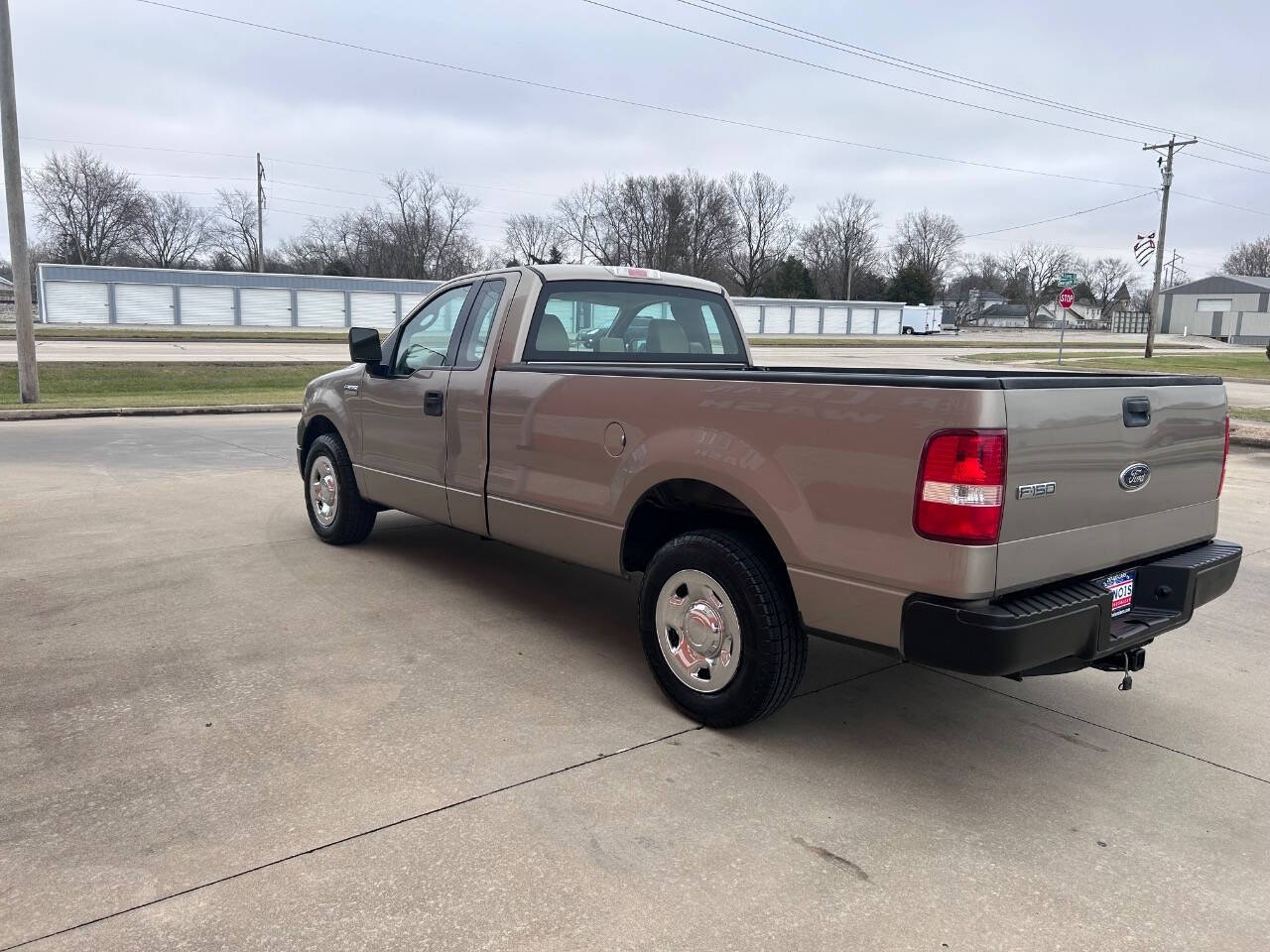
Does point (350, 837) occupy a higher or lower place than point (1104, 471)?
lower

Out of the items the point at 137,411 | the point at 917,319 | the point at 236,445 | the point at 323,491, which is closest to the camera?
the point at 323,491

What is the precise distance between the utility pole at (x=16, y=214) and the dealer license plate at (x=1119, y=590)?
16734mm

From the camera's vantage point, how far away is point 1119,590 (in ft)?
11.6

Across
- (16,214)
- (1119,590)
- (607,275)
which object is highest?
(16,214)

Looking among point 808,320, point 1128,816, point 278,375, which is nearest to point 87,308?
point 278,375

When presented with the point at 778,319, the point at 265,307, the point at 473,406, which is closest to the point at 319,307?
the point at 265,307

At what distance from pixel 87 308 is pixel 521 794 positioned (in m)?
58.1

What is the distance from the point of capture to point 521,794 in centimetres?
329

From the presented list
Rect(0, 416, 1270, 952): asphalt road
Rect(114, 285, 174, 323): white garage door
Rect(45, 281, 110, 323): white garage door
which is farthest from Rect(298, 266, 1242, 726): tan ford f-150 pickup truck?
Rect(45, 281, 110, 323): white garage door

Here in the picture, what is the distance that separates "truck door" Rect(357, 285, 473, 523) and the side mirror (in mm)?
73

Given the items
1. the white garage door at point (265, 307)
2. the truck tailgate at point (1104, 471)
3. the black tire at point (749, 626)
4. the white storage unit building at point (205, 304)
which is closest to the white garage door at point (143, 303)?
the white storage unit building at point (205, 304)

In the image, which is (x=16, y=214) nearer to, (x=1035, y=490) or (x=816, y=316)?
(x=1035, y=490)

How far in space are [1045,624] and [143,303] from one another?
5844 centimetres

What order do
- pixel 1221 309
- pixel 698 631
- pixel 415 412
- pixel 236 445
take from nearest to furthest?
1. pixel 698 631
2. pixel 415 412
3. pixel 236 445
4. pixel 1221 309
